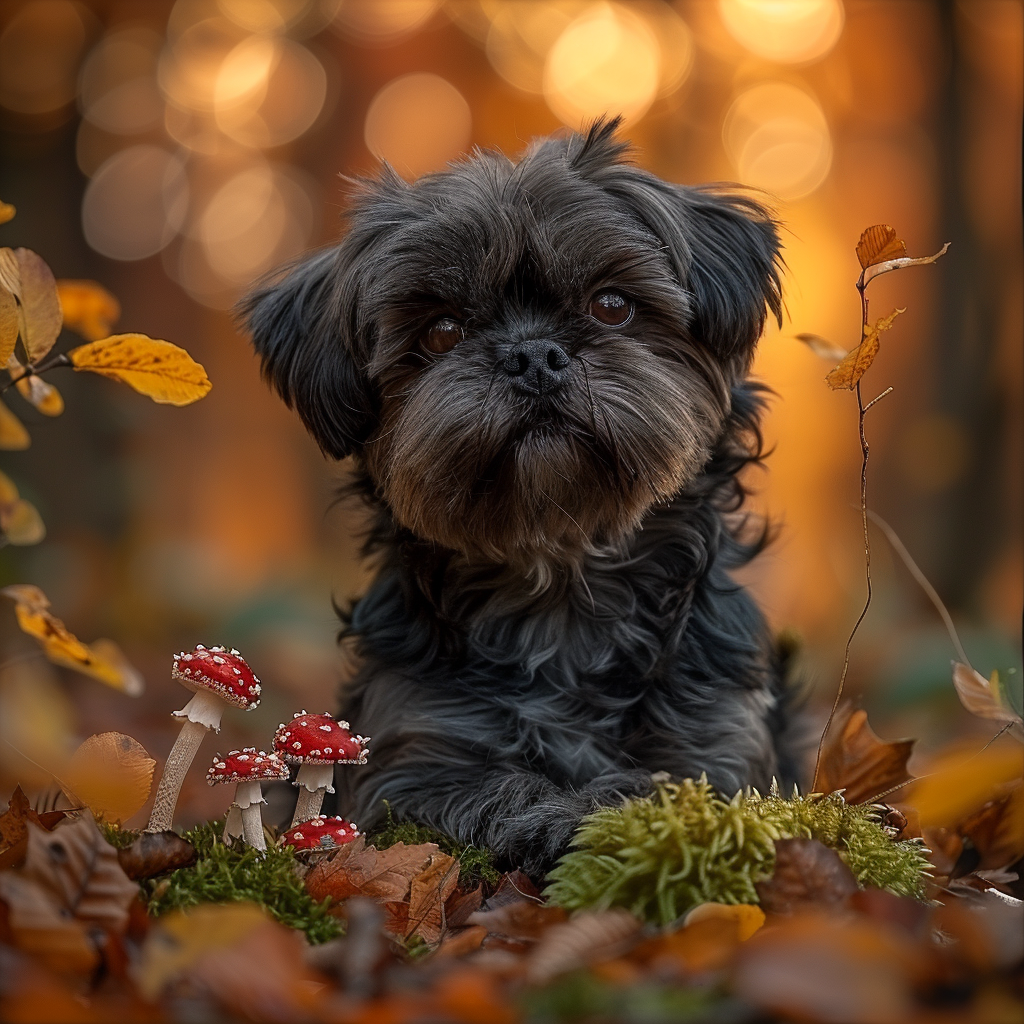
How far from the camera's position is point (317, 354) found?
3.36 m

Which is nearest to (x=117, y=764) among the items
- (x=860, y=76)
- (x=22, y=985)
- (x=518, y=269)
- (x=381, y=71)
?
(x=22, y=985)

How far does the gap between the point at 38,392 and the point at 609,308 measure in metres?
1.50

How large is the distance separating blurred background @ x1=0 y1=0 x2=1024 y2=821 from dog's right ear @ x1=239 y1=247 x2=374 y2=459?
188 cm

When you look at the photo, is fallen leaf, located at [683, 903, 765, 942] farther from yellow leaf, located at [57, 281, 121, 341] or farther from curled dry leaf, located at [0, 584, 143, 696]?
yellow leaf, located at [57, 281, 121, 341]

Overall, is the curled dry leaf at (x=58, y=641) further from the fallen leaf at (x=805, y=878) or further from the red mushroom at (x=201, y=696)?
the fallen leaf at (x=805, y=878)

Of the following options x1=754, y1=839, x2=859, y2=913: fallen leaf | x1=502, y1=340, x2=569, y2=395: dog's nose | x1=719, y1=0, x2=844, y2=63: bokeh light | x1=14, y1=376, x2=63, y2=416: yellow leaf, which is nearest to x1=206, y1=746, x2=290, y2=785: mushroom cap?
x1=14, y1=376, x2=63, y2=416: yellow leaf

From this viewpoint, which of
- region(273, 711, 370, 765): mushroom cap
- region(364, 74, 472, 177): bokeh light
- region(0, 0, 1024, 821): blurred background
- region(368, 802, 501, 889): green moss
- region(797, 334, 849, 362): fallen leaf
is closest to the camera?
region(273, 711, 370, 765): mushroom cap

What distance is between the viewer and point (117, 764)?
2.45m

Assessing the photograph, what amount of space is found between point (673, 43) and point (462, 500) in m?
11.1

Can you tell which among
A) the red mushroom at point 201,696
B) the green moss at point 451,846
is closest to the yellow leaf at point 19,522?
the red mushroom at point 201,696

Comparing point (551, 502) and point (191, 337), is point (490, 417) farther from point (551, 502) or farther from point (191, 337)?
point (191, 337)

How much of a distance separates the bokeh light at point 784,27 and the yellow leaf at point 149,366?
38.2 ft

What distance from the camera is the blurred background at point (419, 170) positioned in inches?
325

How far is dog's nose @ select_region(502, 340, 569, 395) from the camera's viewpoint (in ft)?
9.36
